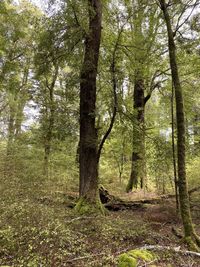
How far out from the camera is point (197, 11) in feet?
22.0

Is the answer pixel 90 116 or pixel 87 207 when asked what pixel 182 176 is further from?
pixel 90 116

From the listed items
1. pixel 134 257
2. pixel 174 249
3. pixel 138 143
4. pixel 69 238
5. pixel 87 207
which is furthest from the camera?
pixel 138 143

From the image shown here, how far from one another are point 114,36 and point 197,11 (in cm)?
251

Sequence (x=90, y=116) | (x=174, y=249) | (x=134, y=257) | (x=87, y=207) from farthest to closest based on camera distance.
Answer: (x=90, y=116) → (x=87, y=207) → (x=174, y=249) → (x=134, y=257)

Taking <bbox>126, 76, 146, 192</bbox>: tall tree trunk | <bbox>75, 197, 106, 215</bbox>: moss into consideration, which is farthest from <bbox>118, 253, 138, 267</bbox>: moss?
<bbox>126, 76, 146, 192</bbox>: tall tree trunk

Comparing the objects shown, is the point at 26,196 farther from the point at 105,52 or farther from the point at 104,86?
the point at 105,52

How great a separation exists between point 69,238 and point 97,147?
374cm

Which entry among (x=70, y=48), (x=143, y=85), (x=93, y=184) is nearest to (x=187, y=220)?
(x=93, y=184)

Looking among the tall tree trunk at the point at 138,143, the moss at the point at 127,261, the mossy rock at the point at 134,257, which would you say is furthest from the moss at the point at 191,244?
the tall tree trunk at the point at 138,143

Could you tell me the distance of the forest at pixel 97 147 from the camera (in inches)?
174

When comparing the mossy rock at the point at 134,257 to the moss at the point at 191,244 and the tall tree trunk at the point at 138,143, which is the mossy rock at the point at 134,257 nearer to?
the moss at the point at 191,244

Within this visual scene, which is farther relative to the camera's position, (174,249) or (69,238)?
(69,238)

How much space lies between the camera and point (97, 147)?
7.91 m

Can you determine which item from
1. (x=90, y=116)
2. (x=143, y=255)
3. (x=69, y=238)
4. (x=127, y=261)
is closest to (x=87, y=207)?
(x=69, y=238)
